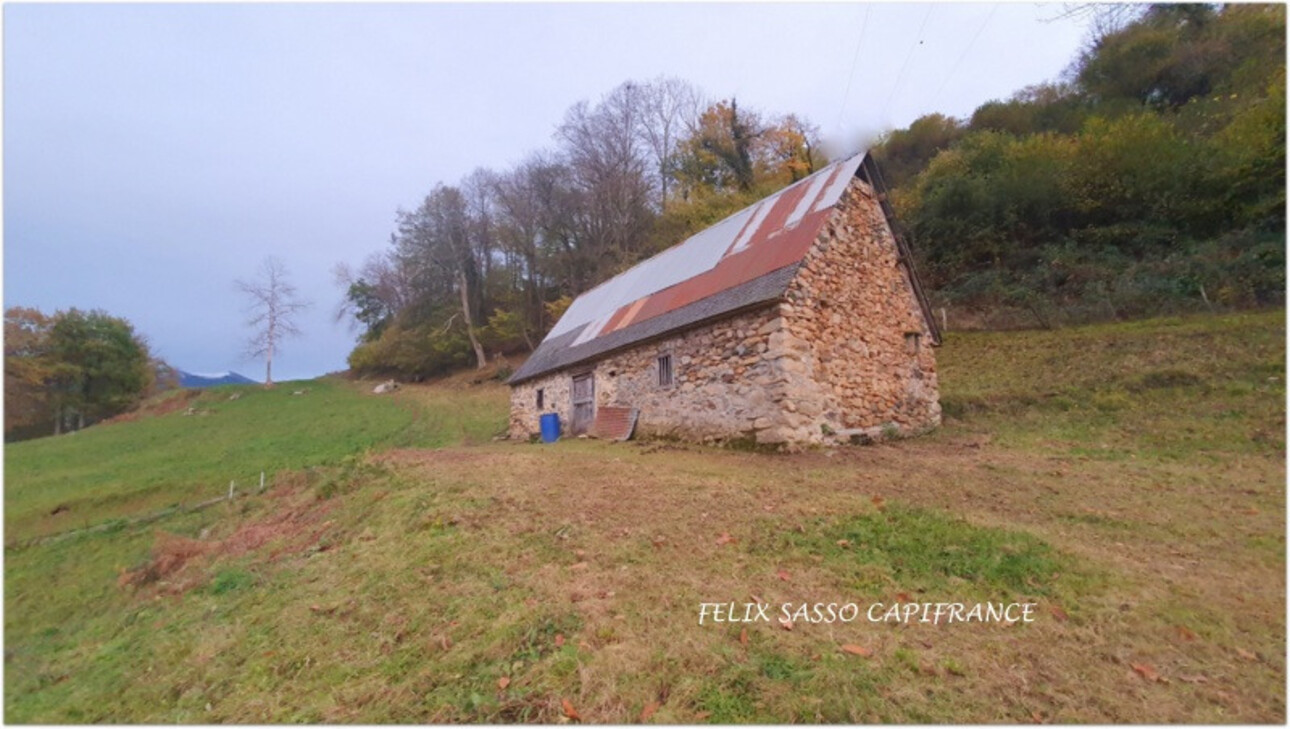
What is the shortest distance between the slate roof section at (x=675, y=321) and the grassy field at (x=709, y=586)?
2.68 m

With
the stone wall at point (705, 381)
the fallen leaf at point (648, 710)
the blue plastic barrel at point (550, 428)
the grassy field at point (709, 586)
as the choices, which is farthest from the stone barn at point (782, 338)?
the fallen leaf at point (648, 710)

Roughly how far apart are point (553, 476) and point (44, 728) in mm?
5368

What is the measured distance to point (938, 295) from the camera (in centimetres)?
2158

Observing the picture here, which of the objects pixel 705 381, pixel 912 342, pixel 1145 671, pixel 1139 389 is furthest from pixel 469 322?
pixel 1145 671

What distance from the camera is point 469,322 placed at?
37500 mm

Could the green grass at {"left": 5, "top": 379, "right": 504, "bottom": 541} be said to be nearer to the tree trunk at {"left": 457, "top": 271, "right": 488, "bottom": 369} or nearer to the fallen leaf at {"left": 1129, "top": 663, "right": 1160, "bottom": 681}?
the tree trunk at {"left": 457, "top": 271, "right": 488, "bottom": 369}

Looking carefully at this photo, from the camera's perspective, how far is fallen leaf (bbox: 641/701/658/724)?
278 cm

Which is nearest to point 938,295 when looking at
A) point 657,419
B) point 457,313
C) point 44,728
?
point 657,419

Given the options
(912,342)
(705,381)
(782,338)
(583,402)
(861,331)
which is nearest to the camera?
(782,338)

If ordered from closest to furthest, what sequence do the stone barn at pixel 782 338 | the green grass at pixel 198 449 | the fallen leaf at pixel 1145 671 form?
the fallen leaf at pixel 1145 671 → the stone barn at pixel 782 338 → the green grass at pixel 198 449

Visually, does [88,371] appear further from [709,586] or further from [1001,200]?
[1001,200]

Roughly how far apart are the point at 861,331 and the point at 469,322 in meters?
31.5

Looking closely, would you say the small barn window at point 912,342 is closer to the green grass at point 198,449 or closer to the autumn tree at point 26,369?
the green grass at point 198,449

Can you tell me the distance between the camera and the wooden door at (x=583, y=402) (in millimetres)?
14102
